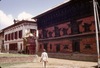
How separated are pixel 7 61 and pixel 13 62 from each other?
90cm

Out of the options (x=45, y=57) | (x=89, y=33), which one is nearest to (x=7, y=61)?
(x=45, y=57)

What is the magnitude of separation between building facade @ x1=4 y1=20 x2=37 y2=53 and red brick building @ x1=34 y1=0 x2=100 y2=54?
697cm

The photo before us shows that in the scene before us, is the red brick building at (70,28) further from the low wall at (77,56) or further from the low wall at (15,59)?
the low wall at (15,59)

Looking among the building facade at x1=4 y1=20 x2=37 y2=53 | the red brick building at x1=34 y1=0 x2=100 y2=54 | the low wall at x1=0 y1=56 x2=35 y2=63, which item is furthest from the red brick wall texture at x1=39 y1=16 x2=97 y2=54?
the low wall at x1=0 y1=56 x2=35 y2=63

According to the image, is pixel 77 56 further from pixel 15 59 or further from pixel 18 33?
pixel 18 33

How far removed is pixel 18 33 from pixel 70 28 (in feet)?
67.1

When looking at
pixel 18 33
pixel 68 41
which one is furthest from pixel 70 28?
pixel 18 33

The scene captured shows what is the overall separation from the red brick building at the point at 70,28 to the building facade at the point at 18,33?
6969 millimetres

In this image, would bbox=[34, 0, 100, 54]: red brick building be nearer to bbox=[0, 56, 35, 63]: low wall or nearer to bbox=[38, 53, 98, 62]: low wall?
bbox=[38, 53, 98, 62]: low wall

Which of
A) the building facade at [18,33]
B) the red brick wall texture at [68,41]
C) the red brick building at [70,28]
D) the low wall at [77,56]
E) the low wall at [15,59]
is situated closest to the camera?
the low wall at [15,59]

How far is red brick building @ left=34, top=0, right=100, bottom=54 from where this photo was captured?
75.6 ft

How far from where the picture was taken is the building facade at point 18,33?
40.3 m

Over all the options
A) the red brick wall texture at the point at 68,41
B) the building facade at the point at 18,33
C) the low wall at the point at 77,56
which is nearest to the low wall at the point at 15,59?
the low wall at the point at 77,56

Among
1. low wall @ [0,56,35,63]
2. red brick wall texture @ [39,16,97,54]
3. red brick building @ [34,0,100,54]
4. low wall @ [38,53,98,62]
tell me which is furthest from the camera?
red brick building @ [34,0,100,54]
